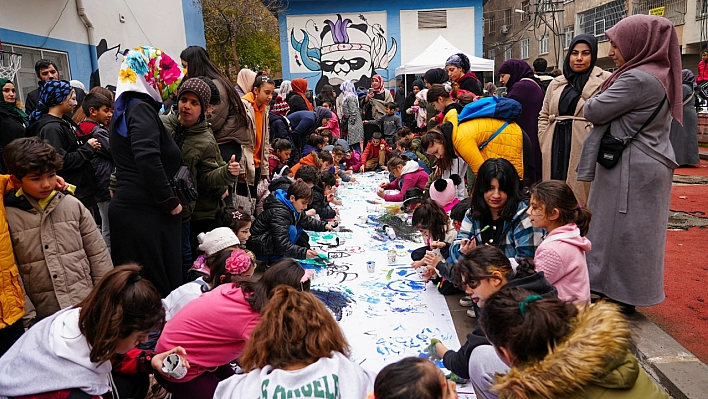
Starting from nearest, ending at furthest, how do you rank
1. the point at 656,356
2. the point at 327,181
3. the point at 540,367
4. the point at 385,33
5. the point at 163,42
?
1. the point at 540,367
2. the point at 656,356
3. the point at 327,181
4. the point at 163,42
5. the point at 385,33

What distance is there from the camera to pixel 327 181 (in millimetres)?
5938

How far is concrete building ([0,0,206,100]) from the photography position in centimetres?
646

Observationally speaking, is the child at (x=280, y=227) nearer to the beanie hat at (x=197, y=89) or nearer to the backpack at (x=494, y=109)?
the beanie hat at (x=197, y=89)

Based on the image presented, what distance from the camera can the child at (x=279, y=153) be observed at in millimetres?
6223

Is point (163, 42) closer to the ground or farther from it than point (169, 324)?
farther from it

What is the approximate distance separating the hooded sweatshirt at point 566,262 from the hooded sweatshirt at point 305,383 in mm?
1225

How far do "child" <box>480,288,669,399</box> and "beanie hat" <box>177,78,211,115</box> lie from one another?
2415mm

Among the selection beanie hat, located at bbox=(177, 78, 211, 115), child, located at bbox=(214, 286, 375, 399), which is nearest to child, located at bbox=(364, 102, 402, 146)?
beanie hat, located at bbox=(177, 78, 211, 115)

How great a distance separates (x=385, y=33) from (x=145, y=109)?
703 inches

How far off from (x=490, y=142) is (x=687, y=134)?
654 cm

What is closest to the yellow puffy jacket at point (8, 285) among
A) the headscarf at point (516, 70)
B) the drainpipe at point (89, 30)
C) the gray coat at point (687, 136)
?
the headscarf at point (516, 70)

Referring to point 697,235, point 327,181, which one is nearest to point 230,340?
point 327,181

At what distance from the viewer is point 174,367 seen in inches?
83.0

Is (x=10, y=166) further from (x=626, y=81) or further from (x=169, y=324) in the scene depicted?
(x=626, y=81)
